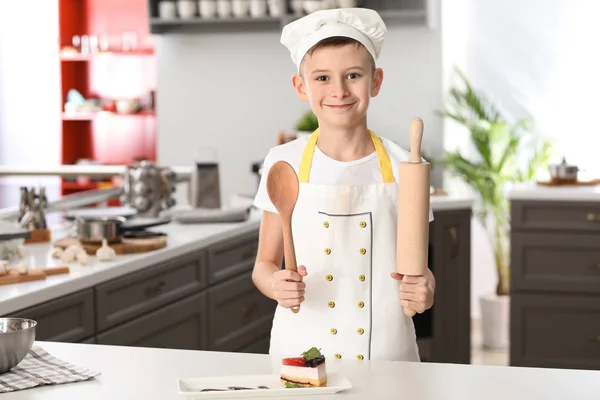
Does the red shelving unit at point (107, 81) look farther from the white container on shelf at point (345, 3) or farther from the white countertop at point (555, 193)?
the white countertop at point (555, 193)

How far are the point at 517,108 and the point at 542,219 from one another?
1414 millimetres

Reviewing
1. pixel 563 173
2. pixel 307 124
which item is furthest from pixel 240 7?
pixel 563 173

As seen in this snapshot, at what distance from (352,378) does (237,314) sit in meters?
2.13

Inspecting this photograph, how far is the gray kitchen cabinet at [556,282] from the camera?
447cm

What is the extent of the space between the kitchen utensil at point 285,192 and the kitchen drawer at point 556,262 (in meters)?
2.99

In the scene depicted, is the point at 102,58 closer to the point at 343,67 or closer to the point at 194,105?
the point at 194,105

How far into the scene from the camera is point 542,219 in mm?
4512

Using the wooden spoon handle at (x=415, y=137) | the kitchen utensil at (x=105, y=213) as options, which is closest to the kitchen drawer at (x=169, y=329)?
the kitchen utensil at (x=105, y=213)

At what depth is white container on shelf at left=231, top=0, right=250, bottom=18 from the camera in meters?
5.52

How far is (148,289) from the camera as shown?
3082 mm

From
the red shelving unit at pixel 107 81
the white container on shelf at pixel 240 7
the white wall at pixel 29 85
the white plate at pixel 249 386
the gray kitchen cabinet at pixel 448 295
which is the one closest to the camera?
the white plate at pixel 249 386

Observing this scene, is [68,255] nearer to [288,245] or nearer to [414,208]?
[288,245]

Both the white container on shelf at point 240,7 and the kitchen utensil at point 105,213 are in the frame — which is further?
the white container on shelf at point 240,7

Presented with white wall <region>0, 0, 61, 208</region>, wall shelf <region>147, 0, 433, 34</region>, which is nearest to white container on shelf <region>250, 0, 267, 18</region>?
wall shelf <region>147, 0, 433, 34</region>
